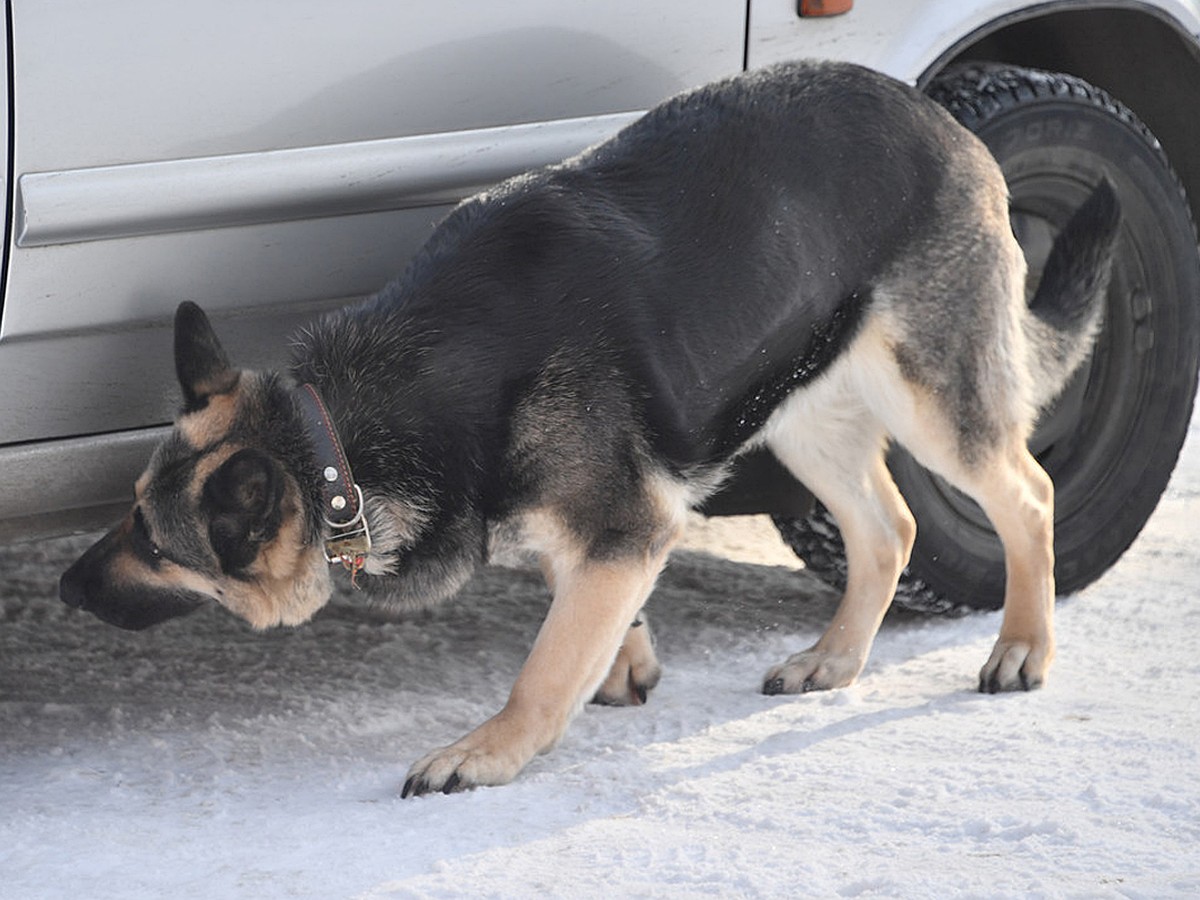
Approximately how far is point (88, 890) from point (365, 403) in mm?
1074

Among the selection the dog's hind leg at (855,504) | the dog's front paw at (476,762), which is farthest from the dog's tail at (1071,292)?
the dog's front paw at (476,762)

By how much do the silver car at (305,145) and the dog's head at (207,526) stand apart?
18cm

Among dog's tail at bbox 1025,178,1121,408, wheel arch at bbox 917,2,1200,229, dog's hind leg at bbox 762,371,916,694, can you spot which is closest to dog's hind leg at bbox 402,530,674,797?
dog's hind leg at bbox 762,371,916,694

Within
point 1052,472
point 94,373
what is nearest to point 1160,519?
point 1052,472

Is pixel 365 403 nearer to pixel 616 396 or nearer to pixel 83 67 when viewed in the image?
pixel 616 396

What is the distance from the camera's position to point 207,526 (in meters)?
3.23

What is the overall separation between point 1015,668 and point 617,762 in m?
1.06

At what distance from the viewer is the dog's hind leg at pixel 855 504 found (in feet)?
13.3

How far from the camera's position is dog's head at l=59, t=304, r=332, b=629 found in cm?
322

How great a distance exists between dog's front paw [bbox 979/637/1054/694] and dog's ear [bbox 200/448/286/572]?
173 centimetres

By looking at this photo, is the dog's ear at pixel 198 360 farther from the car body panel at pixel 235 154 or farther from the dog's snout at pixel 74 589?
the dog's snout at pixel 74 589

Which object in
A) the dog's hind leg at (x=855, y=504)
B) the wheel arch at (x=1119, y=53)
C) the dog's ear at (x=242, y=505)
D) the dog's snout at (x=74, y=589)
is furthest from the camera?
the wheel arch at (x=1119, y=53)

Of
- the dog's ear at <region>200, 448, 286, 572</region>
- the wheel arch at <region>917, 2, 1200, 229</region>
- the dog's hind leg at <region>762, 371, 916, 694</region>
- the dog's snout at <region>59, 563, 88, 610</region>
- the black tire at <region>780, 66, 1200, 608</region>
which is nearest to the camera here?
the dog's ear at <region>200, 448, 286, 572</region>

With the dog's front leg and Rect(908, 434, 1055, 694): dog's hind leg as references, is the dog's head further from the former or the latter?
Rect(908, 434, 1055, 694): dog's hind leg
